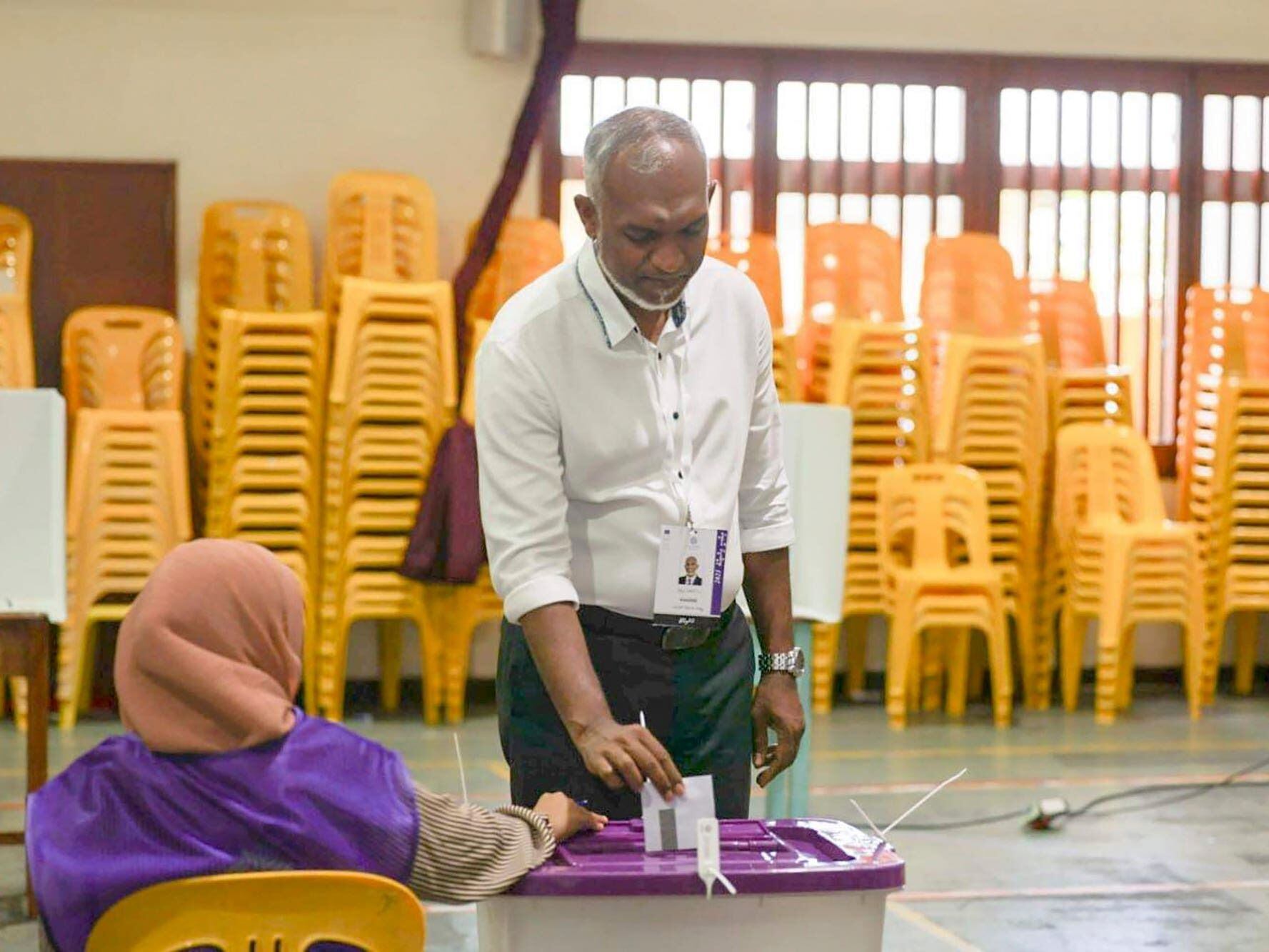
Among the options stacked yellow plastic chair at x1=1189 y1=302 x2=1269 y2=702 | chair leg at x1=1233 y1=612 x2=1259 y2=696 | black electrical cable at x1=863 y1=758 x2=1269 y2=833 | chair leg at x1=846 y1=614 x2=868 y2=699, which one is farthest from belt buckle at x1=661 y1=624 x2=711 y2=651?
chair leg at x1=1233 y1=612 x2=1259 y2=696

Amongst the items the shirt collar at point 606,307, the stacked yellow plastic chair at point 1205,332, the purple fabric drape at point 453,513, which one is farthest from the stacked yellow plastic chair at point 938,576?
the shirt collar at point 606,307

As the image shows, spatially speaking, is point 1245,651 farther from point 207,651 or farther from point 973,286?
point 207,651

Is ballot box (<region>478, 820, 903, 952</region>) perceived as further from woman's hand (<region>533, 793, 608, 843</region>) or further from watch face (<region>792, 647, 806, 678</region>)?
watch face (<region>792, 647, 806, 678</region>)

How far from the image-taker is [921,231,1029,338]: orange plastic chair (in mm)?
8359

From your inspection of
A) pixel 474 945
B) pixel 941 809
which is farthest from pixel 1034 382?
pixel 474 945

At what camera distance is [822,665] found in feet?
25.9

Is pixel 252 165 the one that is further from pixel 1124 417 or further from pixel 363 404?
pixel 1124 417

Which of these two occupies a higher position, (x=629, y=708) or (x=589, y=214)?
(x=589, y=214)

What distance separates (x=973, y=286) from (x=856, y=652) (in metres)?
1.74

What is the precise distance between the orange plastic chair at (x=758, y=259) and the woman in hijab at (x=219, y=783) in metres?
6.02

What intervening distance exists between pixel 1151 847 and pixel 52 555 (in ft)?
10.9

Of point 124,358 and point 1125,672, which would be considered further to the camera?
point 1125,672

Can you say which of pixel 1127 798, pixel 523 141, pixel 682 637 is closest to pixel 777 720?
pixel 682 637

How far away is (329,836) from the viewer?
217cm
